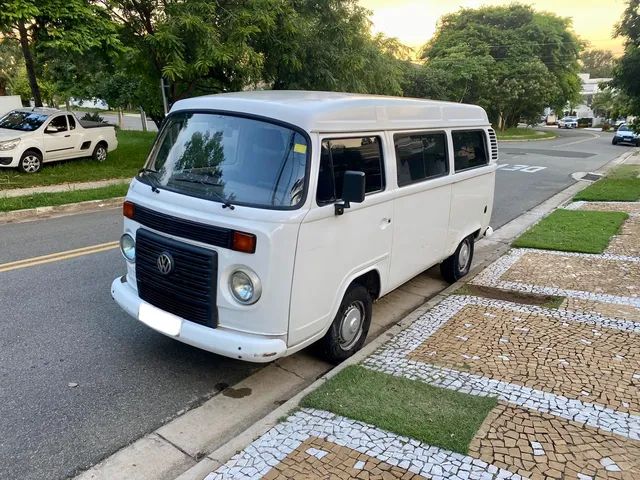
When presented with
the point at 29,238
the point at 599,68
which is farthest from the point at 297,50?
the point at 599,68

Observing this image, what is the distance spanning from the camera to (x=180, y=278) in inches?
145

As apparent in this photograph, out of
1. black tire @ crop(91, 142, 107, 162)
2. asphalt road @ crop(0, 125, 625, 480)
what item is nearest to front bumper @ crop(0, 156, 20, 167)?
black tire @ crop(91, 142, 107, 162)

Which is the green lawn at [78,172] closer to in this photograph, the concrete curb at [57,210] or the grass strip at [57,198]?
the grass strip at [57,198]

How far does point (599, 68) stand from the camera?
405 feet

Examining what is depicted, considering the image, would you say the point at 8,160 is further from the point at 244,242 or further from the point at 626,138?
the point at 626,138

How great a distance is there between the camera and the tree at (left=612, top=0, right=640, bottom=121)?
559 inches

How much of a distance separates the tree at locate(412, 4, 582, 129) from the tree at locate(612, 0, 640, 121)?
24416mm

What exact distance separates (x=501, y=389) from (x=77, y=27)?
1260 centimetres

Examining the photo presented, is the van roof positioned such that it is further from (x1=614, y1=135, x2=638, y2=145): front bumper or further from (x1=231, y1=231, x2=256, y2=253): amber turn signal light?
(x1=614, y1=135, x2=638, y2=145): front bumper

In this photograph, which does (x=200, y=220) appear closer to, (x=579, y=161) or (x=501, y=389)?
(x=501, y=389)

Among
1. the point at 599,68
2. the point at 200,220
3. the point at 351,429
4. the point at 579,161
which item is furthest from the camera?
the point at 599,68

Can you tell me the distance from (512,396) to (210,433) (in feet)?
7.16

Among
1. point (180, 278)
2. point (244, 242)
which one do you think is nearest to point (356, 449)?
point (244, 242)

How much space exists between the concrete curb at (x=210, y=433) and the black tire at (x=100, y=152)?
44.1 feet
